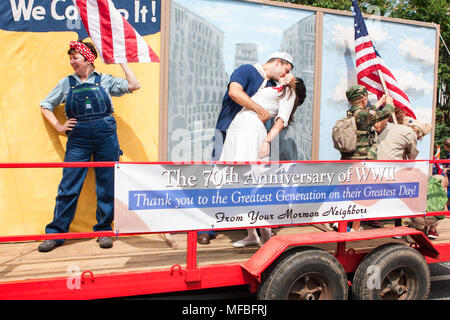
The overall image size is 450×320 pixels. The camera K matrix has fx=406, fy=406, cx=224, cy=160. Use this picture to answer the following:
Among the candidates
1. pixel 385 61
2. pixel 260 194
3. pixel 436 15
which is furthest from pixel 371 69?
pixel 436 15

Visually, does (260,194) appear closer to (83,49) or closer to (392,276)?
(392,276)

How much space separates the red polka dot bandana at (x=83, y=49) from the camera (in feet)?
13.5

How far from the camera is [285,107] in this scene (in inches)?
182

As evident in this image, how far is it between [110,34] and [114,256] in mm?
1960

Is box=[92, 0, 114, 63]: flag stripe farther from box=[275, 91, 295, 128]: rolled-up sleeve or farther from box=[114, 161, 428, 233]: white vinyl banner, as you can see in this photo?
box=[275, 91, 295, 128]: rolled-up sleeve

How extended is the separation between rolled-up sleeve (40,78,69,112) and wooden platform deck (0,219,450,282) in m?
1.43

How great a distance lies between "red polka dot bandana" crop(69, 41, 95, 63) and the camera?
4102 mm

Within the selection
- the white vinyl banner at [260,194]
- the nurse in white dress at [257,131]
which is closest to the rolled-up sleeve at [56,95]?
the nurse in white dress at [257,131]

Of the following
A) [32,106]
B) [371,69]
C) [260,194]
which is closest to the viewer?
[260,194]

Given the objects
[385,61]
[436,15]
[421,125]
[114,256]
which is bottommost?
[114,256]

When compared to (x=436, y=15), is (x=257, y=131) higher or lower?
lower

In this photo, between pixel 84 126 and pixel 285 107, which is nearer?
pixel 84 126

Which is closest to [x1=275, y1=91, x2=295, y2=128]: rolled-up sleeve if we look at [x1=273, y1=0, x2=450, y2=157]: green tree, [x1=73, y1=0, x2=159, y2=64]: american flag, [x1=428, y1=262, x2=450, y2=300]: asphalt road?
[x1=73, y1=0, x2=159, y2=64]: american flag
